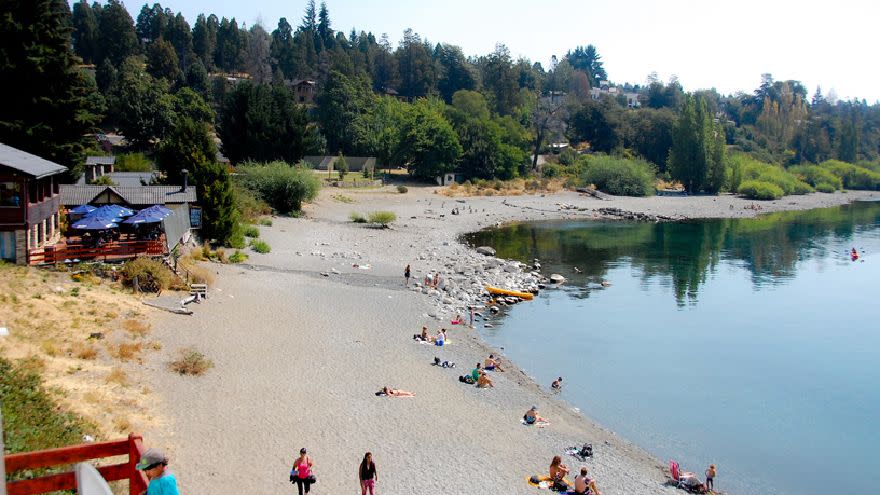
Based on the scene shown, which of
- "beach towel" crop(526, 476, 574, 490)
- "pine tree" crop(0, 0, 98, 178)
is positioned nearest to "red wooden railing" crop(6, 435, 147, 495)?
"beach towel" crop(526, 476, 574, 490)

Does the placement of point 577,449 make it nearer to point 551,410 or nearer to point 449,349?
point 551,410

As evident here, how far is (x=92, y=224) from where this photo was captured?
103 feet

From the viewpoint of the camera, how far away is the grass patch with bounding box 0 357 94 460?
44.9 ft

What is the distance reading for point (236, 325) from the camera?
96.4ft

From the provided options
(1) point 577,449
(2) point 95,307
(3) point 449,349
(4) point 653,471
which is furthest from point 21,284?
(4) point 653,471


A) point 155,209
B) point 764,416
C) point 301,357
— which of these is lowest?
point 764,416

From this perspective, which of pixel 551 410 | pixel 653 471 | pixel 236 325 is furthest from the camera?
pixel 236 325

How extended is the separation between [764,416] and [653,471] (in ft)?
26.4

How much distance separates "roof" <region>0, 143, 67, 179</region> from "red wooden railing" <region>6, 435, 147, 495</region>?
24.1m

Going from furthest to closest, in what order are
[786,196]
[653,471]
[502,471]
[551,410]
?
[786,196] → [551,410] → [653,471] → [502,471]

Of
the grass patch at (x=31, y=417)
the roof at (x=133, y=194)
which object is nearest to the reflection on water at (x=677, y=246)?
the roof at (x=133, y=194)

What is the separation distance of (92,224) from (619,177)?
83.4 meters

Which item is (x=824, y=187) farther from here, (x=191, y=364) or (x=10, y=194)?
(x=10, y=194)

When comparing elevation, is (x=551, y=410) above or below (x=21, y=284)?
below
